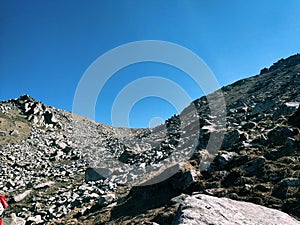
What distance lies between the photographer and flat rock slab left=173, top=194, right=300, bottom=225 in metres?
9.58

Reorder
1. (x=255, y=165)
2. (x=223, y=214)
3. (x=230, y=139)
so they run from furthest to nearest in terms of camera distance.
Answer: (x=230, y=139) → (x=255, y=165) → (x=223, y=214)

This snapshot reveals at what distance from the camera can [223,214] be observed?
1000 cm

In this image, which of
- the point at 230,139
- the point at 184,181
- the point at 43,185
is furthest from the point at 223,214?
the point at 43,185

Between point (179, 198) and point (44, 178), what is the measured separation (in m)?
29.2

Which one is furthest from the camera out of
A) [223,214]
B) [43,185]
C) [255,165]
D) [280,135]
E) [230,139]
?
[43,185]

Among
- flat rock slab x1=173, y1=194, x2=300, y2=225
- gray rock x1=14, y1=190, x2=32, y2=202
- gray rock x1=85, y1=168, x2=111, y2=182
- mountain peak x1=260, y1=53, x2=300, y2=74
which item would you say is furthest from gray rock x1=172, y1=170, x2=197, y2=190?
mountain peak x1=260, y1=53, x2=300, y2=74

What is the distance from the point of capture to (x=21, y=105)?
93438 millimetres

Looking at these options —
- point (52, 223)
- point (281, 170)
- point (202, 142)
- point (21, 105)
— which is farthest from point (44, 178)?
point (21, 105)

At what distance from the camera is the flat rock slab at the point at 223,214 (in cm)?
958

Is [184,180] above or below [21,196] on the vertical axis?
below

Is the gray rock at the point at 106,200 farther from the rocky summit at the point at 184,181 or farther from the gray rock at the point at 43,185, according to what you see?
the gray rock at the point at 43,185

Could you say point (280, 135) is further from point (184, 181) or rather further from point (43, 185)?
point (43, 185)

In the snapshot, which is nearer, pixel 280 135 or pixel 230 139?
pixel 280 135

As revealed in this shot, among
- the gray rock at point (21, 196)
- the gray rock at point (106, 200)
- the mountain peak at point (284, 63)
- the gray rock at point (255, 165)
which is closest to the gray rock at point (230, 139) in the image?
the gray rock at point (255, 165)
